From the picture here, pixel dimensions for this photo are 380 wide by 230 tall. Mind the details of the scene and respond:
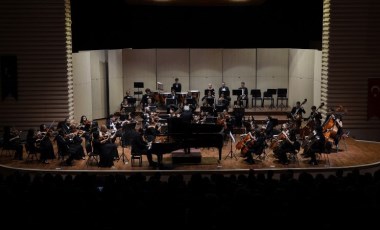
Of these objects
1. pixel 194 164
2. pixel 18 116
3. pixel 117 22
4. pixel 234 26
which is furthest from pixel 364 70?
pixel 18 116

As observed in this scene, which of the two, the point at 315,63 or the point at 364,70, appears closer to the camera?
the point at 364,70

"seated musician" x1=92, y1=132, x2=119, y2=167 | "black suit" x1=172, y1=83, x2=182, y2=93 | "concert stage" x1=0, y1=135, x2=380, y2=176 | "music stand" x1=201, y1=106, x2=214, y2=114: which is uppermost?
"black suit" x1=172, y1=83, x2=182, y2=93

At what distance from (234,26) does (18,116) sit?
954 cm

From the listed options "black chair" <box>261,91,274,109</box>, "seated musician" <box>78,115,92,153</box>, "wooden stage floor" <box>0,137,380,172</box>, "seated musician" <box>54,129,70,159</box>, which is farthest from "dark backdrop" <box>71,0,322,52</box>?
"wooden stage floor" <box>0,137,380,172</box>

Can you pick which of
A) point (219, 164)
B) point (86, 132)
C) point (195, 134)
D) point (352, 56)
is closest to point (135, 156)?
point (86, 132)

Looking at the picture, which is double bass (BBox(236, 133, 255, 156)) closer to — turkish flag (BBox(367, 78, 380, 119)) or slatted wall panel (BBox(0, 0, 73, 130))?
turkish flag (BBox(367, 78, 380, 119))

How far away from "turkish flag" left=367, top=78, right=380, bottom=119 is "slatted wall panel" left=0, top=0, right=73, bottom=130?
441 inches

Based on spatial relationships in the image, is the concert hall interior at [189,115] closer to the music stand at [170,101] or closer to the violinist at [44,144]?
the violinist at [44,144]

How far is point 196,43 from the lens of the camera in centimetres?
2297

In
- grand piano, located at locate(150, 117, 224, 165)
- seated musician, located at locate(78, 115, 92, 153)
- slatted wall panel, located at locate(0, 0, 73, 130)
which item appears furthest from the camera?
slatted wall panel, located at locate(0, 0, 73, 130)

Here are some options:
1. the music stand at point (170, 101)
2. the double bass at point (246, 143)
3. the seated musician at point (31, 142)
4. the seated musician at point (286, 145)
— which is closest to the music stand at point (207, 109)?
the music stand at point (170, 101)

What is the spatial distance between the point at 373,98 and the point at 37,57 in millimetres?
12584

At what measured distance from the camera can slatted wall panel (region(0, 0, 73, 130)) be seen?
19547mm

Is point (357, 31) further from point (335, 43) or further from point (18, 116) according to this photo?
point (18, 116)
